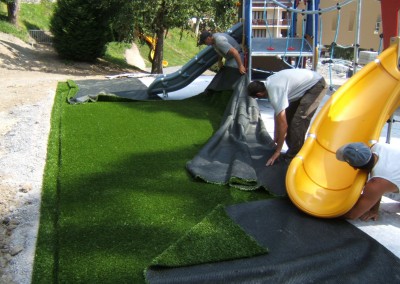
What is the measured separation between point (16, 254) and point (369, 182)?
2636mm

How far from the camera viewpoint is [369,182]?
10.6 feet

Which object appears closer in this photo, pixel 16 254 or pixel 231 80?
pixel 16 254

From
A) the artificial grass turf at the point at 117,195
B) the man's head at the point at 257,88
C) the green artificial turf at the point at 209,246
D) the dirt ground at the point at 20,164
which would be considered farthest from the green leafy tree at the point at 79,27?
the green artificial turf at the point at 209,246

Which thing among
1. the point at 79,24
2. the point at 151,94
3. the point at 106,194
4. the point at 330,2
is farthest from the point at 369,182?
the point at 330,2

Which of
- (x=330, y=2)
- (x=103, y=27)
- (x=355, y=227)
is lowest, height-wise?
(x=355, y=227)

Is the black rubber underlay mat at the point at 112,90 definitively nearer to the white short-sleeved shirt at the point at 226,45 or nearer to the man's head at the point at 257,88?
the white short-sleeved shirt at the point at 226,45

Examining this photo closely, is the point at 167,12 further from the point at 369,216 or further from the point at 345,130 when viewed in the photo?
the point at 369,216

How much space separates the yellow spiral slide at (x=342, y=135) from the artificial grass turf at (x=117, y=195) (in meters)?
0.48

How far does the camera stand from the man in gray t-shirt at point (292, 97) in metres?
4.25

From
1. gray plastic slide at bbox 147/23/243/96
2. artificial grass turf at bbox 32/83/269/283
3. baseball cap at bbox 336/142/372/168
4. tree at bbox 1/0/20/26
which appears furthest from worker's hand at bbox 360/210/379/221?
tree at bbox 1/0/20/26

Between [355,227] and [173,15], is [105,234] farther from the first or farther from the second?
[173,15]

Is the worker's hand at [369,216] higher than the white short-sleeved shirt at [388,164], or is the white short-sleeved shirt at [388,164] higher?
the white short-sleeved shirt at [388,164]

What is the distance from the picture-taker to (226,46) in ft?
23.2

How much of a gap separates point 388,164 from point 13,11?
19271 millimetres
